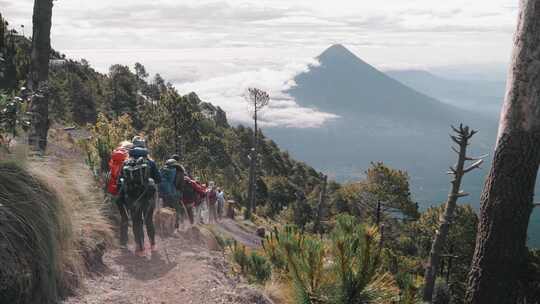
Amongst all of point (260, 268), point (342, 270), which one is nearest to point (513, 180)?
point (342, 270)

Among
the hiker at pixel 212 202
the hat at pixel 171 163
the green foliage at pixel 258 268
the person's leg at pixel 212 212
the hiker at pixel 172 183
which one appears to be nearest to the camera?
the green foliage at pixel 258 268

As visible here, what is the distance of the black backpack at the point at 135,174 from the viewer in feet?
27.0

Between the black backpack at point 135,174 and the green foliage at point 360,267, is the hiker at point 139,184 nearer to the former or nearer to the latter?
the black backpack at point 135,174

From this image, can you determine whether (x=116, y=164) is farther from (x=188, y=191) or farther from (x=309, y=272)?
(x=309, y=272)

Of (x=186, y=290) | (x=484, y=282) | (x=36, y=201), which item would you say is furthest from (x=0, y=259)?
(x=484, y=282)

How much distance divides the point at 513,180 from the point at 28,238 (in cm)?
470

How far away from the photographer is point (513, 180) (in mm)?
4652

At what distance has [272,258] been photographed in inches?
299

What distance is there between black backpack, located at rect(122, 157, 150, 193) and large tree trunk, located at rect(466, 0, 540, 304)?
5.37 metres

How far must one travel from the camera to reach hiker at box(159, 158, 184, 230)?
37.0ft

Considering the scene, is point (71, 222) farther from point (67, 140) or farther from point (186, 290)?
point (67, 140)

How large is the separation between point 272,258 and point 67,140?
1915 cm

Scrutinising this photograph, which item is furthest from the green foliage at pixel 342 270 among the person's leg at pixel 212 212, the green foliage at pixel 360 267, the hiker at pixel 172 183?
the person's leg at pixel 212 212

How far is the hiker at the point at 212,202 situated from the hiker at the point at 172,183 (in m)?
5.44
